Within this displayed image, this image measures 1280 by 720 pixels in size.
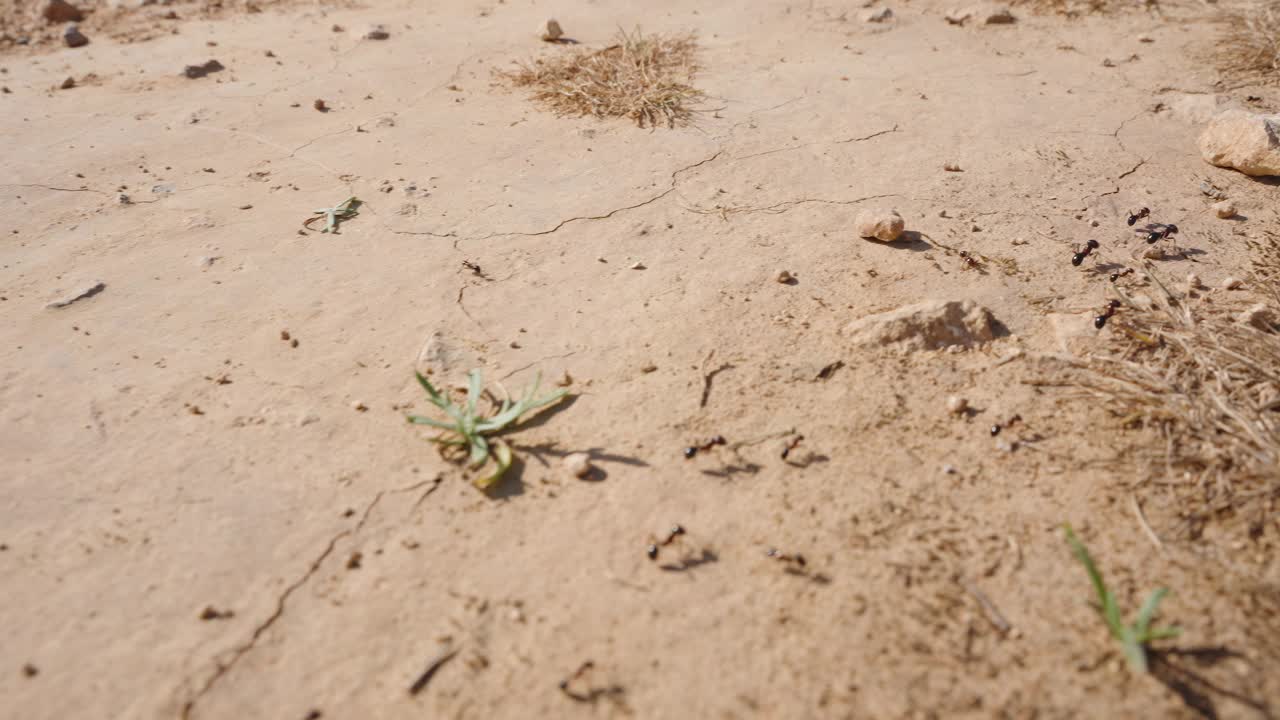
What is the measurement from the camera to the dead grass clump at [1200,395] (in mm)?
1706

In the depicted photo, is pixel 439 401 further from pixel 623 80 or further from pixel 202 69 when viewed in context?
pixel 202 69

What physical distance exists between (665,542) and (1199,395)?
141 centimetres

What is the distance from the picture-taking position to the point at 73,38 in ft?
15.8

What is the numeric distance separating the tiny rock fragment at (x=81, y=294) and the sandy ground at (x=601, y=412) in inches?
1.6

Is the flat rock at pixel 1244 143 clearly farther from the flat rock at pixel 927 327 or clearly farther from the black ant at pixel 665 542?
the black ant at pixel 665 542

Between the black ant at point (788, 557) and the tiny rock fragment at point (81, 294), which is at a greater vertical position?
the tiny rock fragment at point (81, 294)

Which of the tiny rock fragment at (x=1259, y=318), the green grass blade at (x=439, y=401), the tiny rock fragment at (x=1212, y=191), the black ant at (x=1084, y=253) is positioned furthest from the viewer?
the tiny rock fragment at (x=1212, y=191)

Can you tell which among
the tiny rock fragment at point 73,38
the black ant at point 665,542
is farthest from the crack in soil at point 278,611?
the tiny rock fragment at point 73,38

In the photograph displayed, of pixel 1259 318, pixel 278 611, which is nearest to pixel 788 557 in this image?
pixel 278 611

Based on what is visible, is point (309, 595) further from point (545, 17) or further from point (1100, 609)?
point (545, 17)

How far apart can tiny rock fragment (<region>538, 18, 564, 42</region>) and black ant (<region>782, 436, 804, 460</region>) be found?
3434mm

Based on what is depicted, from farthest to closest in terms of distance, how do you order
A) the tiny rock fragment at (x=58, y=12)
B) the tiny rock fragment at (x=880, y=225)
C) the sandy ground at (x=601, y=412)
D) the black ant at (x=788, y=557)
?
the tiny rock fragment at (x=58, y=12) → the tiny rock fragment at (x=880, y=225) → the black ant at (x=788, y=557) → the sandy ground at (x=601, y=412)

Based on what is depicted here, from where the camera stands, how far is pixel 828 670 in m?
1.45

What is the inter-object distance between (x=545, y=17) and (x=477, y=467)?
12.3 feet
